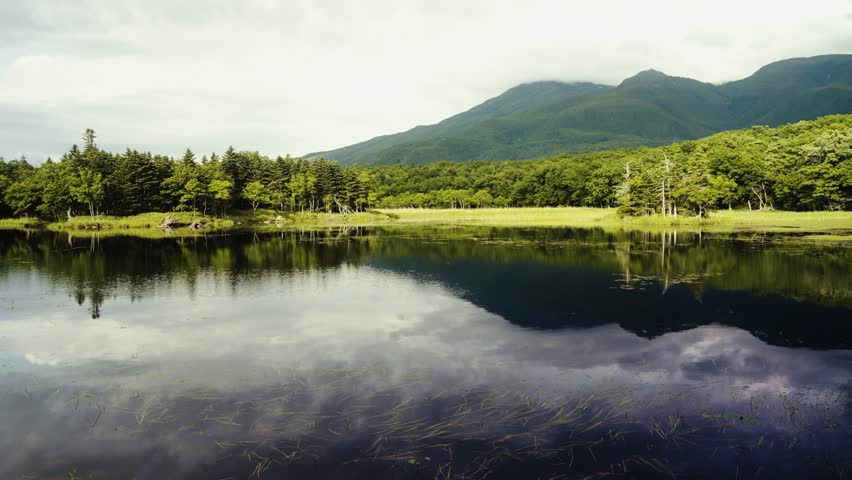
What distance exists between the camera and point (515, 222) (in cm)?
10469

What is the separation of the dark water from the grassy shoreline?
4679cm

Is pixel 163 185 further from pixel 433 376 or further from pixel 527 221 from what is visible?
pixel 433 376

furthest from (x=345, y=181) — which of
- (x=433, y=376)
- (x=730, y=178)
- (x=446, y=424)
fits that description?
(x=446, y=424)

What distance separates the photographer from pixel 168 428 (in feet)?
42.2

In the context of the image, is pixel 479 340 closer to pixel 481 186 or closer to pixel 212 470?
pixel 212 470

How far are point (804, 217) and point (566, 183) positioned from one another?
7847 centimetres

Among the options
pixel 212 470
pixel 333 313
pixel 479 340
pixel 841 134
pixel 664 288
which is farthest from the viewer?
pixel 841 134

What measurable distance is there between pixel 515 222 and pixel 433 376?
90809 mm

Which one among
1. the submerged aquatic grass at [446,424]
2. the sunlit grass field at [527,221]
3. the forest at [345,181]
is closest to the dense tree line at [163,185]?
the forest at [345,181]

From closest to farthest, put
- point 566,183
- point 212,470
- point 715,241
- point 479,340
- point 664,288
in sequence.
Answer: point 212,470 → point 479,340 → point 664,288 → point 715,241 → point 566,183

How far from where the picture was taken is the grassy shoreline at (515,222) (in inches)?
2985

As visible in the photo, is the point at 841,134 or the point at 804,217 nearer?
the point at 804,217

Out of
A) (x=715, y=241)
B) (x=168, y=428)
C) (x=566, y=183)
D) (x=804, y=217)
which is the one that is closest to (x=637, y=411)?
(x=168, y=428)

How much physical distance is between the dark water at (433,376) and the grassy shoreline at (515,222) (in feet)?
Result: 154
